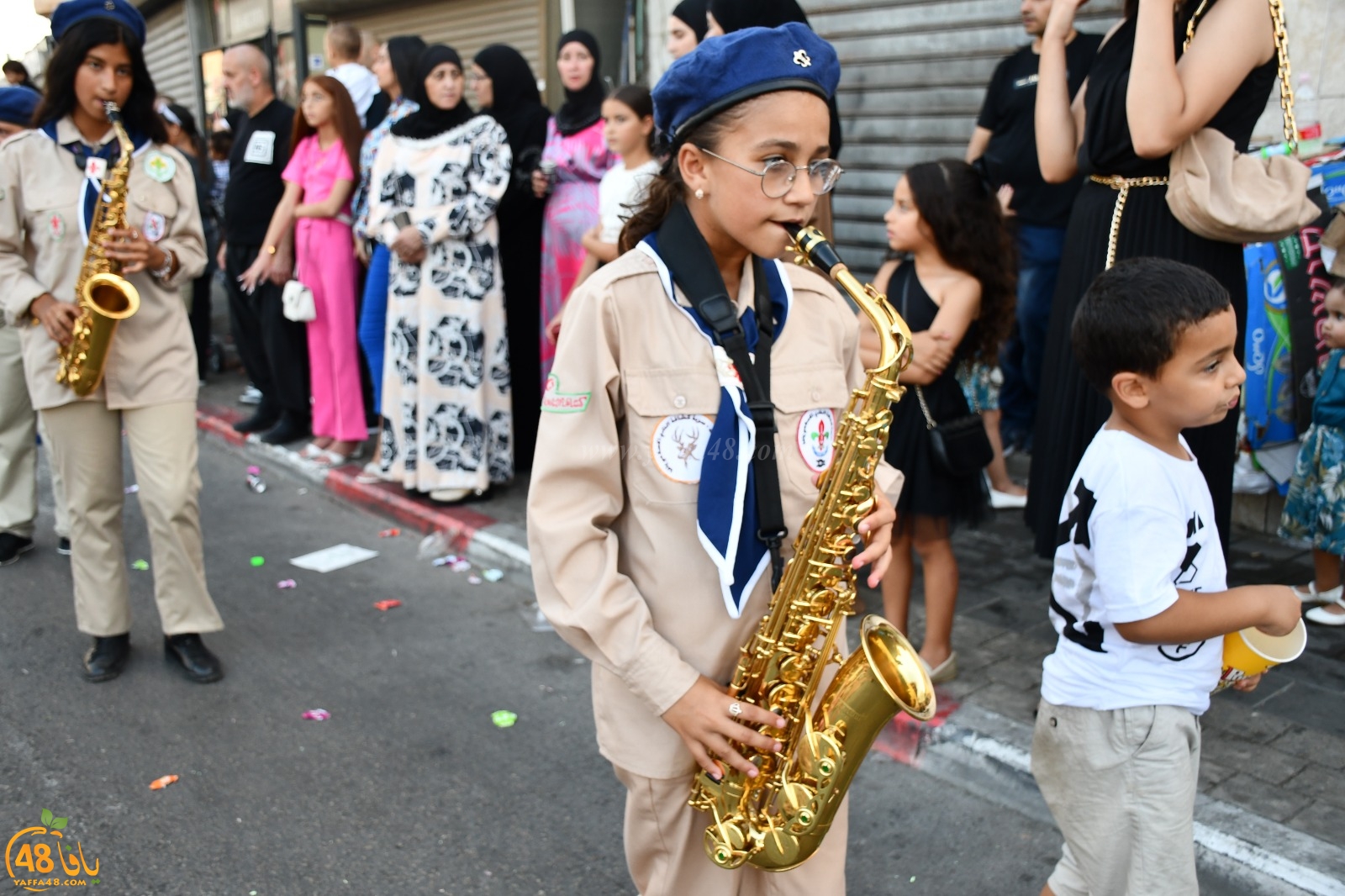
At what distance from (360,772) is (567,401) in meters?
2.17

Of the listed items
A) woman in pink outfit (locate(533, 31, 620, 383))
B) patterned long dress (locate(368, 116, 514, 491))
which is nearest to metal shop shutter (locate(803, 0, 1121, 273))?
woman in pink outfit (locate(533, 31, 620, 383))

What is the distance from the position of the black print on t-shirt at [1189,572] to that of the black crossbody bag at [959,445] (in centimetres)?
150

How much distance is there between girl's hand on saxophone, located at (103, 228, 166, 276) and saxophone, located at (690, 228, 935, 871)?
281cm

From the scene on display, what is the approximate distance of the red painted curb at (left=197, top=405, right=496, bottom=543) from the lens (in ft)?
19.1

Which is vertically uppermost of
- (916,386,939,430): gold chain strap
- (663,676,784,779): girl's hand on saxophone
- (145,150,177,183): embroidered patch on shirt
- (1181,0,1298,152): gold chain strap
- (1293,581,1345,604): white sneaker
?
(1181,0,1298,152): gold chain strap

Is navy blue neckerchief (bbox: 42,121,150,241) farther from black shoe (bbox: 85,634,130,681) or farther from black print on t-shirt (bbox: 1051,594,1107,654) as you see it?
black print on t-shirt (bbox: 1051,594,1107,654)

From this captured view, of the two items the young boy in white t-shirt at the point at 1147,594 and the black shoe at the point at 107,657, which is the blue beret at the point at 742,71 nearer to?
the young boy in white t-shirt at the point at 1147,594

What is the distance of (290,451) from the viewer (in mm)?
7438

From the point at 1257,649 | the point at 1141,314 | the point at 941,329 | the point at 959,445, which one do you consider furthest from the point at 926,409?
the point at 1257,649

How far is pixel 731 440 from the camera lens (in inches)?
77.9

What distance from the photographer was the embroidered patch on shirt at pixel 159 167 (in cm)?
408

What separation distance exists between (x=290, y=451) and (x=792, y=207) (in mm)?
6155

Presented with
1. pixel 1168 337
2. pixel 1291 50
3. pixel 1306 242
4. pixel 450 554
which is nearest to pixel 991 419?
pixel 1306 242
